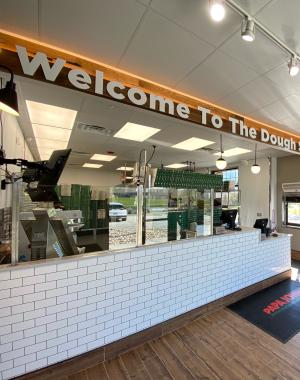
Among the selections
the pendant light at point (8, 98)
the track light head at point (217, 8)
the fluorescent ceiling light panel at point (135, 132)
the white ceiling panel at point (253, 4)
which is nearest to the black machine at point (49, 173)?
the pendant light at point (8, 98)

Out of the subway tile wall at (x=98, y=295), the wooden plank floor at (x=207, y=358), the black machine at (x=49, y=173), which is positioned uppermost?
the black machine at (x=49, y=173)

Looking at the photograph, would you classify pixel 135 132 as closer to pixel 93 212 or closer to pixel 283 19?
pixel 93 212

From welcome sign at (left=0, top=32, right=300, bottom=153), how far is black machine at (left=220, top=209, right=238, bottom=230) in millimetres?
1337

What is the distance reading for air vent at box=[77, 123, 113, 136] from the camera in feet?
13.3

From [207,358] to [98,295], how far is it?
1.25 m

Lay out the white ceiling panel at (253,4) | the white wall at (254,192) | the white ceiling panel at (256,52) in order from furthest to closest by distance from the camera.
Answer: the white wall at (254,192), the white ceiling panel at (256,52), the white ceiling panel at (253,4)

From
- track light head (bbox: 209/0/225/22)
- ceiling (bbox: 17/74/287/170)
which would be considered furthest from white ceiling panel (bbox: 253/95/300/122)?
track light head (bbox: 209/0/225/22)

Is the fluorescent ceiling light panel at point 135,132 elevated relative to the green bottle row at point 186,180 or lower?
elevated

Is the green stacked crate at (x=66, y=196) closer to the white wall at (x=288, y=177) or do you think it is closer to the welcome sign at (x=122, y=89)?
the welcome sign at (x=122, y=89)

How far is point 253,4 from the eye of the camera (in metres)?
1.56

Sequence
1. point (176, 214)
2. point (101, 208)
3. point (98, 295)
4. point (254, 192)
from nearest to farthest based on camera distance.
A: point (98, 295)
point (176, 214)
point (101, 208)
point (254, 192)

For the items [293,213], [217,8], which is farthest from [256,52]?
[293,213]

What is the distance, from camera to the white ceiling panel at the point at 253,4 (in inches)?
60.7

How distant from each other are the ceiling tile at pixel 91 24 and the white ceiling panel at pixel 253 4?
0.76 metres
